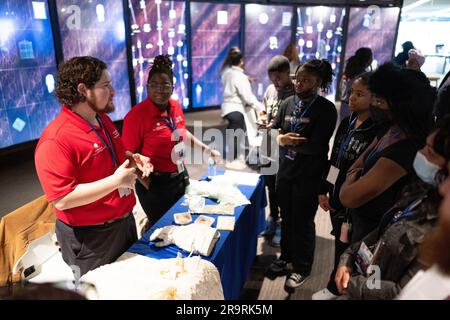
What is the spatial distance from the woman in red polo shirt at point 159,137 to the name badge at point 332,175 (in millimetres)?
991

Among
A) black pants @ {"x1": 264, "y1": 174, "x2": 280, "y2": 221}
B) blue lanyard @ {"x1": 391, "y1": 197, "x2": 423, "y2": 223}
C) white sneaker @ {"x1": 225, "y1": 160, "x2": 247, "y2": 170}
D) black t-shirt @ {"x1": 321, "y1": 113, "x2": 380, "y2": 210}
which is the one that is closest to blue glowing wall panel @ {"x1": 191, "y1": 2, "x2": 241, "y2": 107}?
white sneaker @ {"x1": 225, "y1": 160, "x2": 247, "y2": 170}

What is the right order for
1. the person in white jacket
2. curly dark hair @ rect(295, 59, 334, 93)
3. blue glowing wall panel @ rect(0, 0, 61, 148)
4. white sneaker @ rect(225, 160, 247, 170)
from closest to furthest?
curly dark hair @ rect(295, 59, 334, 93), blue glowing wall panel @ rect(0, 0, 61, 148), the person in white jacket, white sneaker @ rect(225, 160, 247, 170)

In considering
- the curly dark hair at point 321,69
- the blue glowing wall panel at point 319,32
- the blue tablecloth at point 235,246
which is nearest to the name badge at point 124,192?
the blue tablecloth at point 235,246

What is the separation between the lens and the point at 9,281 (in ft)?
5.82

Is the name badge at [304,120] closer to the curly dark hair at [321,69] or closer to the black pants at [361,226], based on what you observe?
the curly dark hair at [321,69]

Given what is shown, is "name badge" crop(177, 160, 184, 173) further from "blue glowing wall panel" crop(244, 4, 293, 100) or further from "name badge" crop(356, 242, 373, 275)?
"blue glowing wall panel" crop(244, 4, 293, 100)

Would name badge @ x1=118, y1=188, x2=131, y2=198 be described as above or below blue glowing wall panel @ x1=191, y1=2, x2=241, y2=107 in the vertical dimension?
below

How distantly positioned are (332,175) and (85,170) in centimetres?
133

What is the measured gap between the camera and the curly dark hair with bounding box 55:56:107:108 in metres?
1.47

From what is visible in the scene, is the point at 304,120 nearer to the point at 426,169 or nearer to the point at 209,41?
the point at 426,169


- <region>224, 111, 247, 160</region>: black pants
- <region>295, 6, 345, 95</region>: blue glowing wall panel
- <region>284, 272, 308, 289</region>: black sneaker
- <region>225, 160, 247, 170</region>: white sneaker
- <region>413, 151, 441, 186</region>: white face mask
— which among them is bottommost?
<region>284, 272, 308, 289</region>: black sneaker

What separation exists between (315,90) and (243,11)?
18.4 feet

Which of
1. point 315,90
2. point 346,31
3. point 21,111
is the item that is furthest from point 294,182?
point 346,31

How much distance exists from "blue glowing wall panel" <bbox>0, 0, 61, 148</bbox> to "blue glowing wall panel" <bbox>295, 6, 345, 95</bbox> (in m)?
5.06
